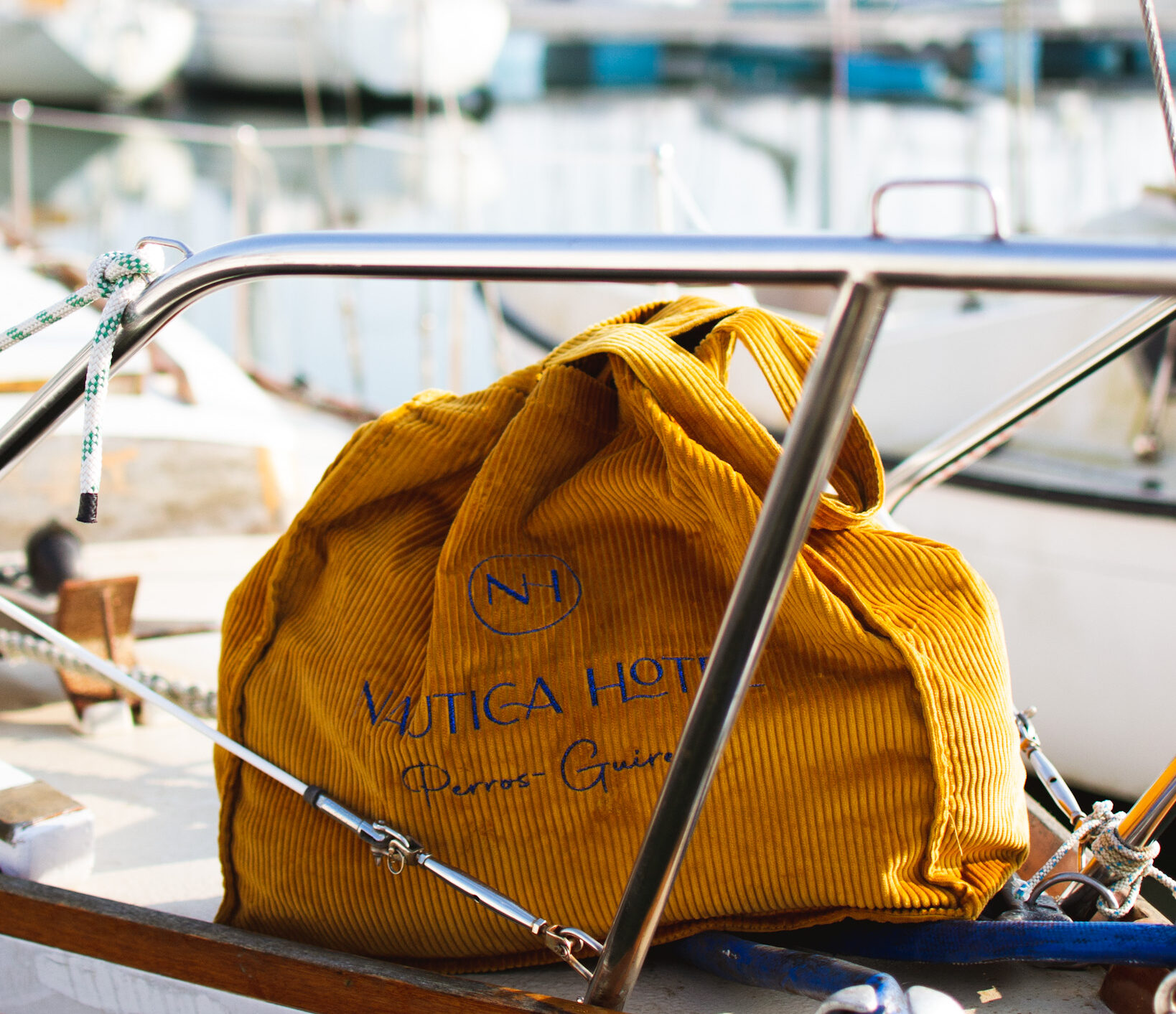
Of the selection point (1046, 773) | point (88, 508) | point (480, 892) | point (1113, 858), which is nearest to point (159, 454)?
point (88, 508)

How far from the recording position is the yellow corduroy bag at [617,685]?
30.4 inches

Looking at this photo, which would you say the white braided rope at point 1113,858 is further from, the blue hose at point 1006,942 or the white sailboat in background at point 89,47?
the white sailboat in background at point 89,47

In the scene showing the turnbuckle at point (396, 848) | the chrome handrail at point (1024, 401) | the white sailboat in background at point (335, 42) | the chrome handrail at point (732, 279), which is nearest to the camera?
the chrome handrail at point (732, 279)

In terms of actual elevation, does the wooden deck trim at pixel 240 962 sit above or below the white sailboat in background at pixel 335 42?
below

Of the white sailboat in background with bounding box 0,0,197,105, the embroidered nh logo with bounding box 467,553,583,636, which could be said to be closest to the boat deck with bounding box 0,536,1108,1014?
the embroidered nh logo with bounding box 467,553,583,636

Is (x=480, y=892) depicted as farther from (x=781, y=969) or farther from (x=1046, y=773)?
(x=1046, y=773)

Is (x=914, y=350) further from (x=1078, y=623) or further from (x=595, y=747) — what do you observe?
(x=595, y=747)

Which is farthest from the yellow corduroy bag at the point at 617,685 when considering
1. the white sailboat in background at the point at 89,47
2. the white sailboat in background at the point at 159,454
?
the white sailboat in background at the point at 89,47

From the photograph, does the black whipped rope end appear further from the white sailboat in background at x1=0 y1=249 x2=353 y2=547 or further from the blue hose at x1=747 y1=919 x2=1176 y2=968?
the white sailboat in background at x1=0 y1=249 x2=353 y2=547

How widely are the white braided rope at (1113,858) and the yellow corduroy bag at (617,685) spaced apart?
58 millimetres

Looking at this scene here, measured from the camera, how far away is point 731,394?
0.79 metres

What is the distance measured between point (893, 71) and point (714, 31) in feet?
10.1

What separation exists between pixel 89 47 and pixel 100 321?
47.0 feet

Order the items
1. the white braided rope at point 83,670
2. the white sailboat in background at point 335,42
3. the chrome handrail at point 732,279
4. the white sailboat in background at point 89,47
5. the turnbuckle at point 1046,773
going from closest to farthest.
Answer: the chrome handrail at point 732,279
the turnbuckle at point 1046,773
the white braided rope at point 83,670
the white sailboat in background at point 335,42
the white sailboat in background at point 89,47
